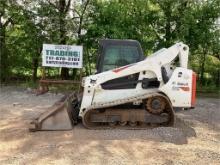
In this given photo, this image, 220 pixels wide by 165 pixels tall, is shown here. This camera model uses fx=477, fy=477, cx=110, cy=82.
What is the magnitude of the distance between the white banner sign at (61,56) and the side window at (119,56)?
429cm

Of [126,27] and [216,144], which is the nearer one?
[216,144]

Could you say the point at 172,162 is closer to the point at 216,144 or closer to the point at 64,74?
the point at 216,144

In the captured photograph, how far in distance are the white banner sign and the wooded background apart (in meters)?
1.45

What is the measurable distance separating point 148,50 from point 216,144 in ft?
23.2

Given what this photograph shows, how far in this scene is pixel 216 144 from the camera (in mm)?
8219

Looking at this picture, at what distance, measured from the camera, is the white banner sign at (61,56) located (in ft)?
45.0

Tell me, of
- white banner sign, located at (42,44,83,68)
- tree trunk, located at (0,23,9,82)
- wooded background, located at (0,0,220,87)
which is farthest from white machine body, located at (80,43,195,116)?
tree trunk, located at (0,23,9,82)

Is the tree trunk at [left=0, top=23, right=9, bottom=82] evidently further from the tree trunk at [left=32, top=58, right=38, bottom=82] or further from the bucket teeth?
the bucket teeth

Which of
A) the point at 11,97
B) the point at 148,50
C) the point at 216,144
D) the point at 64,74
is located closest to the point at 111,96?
the point at 216,144

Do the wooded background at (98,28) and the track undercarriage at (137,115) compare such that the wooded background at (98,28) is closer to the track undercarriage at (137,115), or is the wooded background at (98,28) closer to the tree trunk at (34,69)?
the tree trunk at (34,69)

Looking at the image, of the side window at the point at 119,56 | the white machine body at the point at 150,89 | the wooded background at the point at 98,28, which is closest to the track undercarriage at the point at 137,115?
the white machine body at the point at 150,89

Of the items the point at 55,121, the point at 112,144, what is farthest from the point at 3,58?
the point at 112,144

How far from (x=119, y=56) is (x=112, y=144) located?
2223mm

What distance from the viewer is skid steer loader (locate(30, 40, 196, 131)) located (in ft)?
29.7
